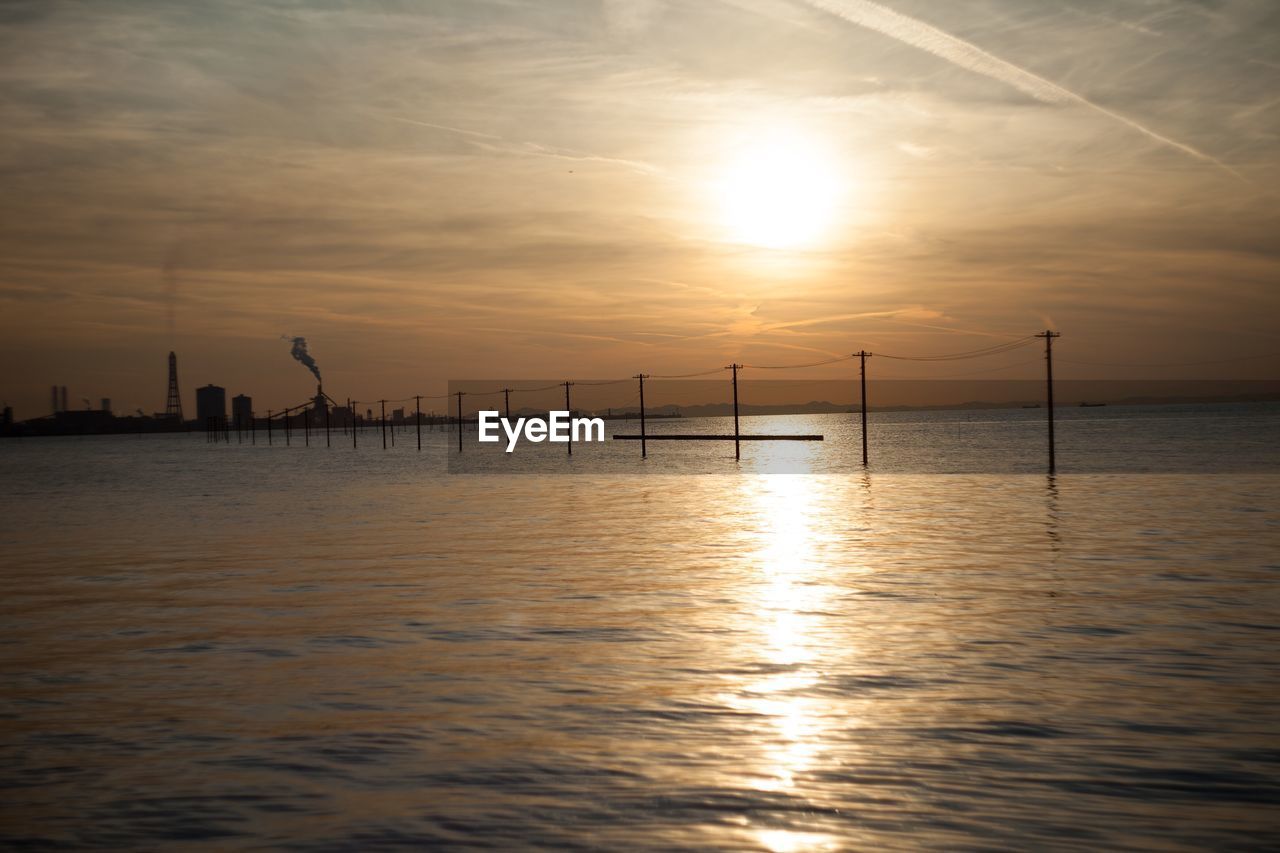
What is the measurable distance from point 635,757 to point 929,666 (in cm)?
463

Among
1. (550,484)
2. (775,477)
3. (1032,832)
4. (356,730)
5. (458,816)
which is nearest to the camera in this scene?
(1032,832)

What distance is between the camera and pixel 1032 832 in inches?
266

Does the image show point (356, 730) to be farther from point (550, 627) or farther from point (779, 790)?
point (550, 627)

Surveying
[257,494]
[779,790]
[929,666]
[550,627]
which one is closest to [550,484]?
[257,494]

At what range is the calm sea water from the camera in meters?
7.16

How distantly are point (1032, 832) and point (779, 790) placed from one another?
179 cm

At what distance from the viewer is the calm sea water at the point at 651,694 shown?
7160 millimetres

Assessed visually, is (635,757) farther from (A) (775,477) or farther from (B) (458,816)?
(A) (775,477)

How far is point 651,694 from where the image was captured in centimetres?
1057

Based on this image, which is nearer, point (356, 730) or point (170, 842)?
point (170, 842)

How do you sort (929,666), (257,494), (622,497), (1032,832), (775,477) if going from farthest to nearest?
(775,477) < (257,494) < (622,497) < (929,666) < (1032,832)

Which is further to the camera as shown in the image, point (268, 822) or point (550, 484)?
point (550, 484)

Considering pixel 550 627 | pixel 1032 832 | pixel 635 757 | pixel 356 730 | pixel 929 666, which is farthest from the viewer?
pixel 550 627

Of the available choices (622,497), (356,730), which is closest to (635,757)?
(356,730)
